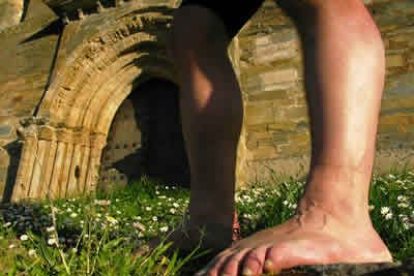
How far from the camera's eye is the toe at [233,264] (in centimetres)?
90

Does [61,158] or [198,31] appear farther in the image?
[61,158]

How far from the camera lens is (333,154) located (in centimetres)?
101

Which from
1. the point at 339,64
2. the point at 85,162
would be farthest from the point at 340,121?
the point at 85,162

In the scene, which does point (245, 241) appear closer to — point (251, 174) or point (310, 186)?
point (310, 186)

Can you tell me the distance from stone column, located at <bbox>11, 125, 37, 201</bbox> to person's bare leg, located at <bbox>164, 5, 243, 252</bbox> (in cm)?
508

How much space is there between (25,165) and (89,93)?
1.56 metres

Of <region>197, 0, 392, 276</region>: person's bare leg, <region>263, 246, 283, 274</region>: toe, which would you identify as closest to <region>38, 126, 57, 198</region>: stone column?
<region>197, 0, 392, 276</region>: person's bare leg

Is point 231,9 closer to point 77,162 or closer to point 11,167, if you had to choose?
point 77,162

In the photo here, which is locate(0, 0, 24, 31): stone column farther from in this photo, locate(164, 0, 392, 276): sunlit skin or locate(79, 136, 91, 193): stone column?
locate(164, 0, 392, 276): sunlit skin

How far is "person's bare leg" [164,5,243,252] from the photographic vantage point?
1.40 m

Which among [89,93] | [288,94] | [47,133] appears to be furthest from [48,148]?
[288,94]

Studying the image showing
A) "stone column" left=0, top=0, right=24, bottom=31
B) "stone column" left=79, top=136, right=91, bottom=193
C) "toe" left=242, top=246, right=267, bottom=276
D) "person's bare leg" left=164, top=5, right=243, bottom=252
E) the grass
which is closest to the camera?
"toe" left=242, top=246, right=267, bottom=276

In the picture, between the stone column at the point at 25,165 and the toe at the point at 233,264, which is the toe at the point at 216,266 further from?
the stone column at the point at 25,165

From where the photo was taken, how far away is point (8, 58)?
7902 millimetres
